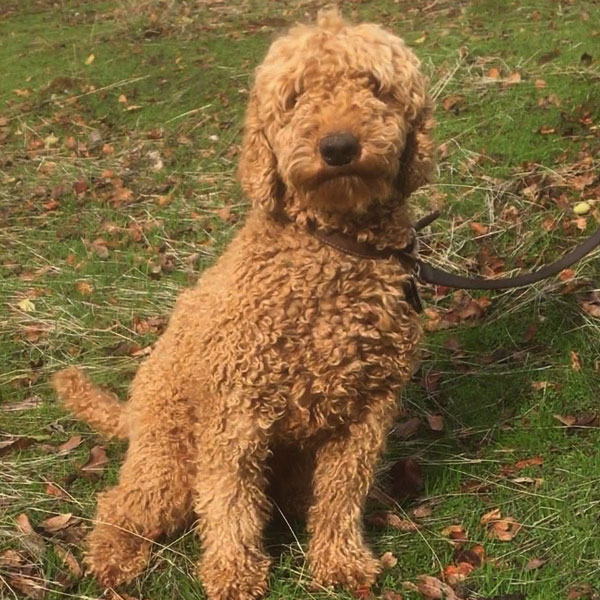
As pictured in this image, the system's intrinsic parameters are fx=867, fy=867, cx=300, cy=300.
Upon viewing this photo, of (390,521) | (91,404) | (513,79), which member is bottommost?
Answer: (513,79)

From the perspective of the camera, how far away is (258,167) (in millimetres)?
2822

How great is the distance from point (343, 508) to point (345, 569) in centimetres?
22

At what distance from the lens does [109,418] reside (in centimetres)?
375

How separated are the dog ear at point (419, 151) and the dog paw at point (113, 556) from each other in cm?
167

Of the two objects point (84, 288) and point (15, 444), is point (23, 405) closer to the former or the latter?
point (15, 444)

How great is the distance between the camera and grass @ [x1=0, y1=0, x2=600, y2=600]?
342 cm

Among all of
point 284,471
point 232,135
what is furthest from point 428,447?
point 232,135

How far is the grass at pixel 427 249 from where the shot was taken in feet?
11.2

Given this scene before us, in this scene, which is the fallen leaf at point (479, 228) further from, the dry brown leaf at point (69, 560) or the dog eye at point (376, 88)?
the dry brown leaf at point (69, 560)

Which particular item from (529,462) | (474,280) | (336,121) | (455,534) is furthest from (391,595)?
(336,121)

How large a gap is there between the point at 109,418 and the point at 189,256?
2271 mm

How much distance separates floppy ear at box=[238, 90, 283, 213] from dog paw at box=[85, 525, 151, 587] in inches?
54.0


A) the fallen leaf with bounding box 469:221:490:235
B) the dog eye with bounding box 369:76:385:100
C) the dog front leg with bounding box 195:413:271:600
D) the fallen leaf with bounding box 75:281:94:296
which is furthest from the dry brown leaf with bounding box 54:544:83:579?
the fallen leaf with bounding box 469:221:490:235

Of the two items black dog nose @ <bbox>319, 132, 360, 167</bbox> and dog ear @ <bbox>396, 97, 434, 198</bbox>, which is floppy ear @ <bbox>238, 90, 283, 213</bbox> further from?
dog ear @ <bbox>396, 97, 434, 198</bbox>
